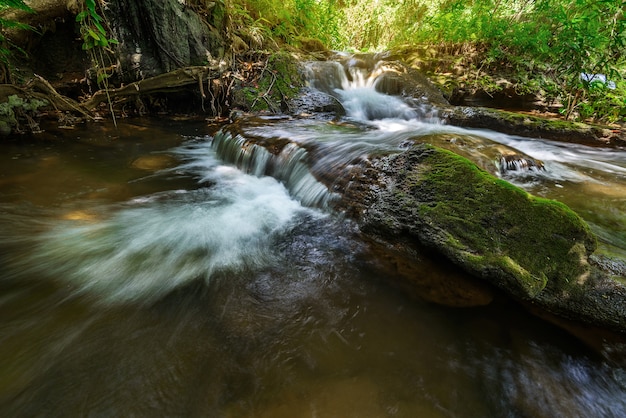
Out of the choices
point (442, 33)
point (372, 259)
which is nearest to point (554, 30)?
point (442, 33)

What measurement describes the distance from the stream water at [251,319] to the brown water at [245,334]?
1 cm

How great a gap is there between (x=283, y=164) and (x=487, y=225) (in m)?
3.10

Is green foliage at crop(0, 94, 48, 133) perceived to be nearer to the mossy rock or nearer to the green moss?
the mossy rock

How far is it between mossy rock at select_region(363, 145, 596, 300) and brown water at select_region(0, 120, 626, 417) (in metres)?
0.35

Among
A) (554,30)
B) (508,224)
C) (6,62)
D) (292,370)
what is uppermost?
(554,30)

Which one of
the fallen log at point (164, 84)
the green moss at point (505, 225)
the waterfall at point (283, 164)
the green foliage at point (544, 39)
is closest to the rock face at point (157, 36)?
the fallen log at point (164, 84)

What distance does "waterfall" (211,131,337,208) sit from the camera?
3.94 meters

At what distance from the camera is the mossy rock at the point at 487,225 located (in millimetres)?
2117

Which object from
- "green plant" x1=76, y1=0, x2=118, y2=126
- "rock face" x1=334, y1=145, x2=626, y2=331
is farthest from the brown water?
"green plant" x1=76, y1=0, x2=118, y2=126

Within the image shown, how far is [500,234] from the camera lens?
230 centimetres

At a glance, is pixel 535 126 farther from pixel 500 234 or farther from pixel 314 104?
pixel 500 234

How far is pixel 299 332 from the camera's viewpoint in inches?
82.3

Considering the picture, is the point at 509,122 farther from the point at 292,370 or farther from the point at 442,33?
the point at 292,370

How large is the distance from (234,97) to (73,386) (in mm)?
7357
